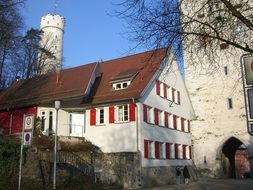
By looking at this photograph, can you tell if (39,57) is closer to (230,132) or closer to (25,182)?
(230,132)

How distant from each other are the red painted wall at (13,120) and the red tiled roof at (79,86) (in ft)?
1.90

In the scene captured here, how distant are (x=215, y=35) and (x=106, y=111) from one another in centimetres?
2071

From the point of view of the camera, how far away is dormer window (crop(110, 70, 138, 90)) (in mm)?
31719

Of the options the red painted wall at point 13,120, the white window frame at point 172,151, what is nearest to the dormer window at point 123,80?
the red painted wall at point 13,120

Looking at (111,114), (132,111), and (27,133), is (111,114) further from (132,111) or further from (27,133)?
(27,133)

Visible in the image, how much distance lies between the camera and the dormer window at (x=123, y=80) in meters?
31.7

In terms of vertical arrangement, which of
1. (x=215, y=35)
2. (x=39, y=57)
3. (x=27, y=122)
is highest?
(x=39, y=57)

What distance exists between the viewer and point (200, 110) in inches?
1665

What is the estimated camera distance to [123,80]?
105 feet

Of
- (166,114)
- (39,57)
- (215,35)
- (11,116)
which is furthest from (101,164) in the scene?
(39,57)

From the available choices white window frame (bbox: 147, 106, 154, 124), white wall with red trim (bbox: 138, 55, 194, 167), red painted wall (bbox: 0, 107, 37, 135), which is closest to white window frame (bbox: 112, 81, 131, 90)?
white wall with red trim (bbox: 138, 55, 194, 167)

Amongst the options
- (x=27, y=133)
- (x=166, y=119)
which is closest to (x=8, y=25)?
(x=27, y=133)

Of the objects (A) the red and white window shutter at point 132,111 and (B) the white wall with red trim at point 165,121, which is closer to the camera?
(A) the red and white window shutter at point 132,111

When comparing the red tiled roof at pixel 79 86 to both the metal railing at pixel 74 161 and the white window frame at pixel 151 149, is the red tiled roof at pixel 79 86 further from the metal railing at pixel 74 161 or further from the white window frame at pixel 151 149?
the metal railing at pixel 74 161
